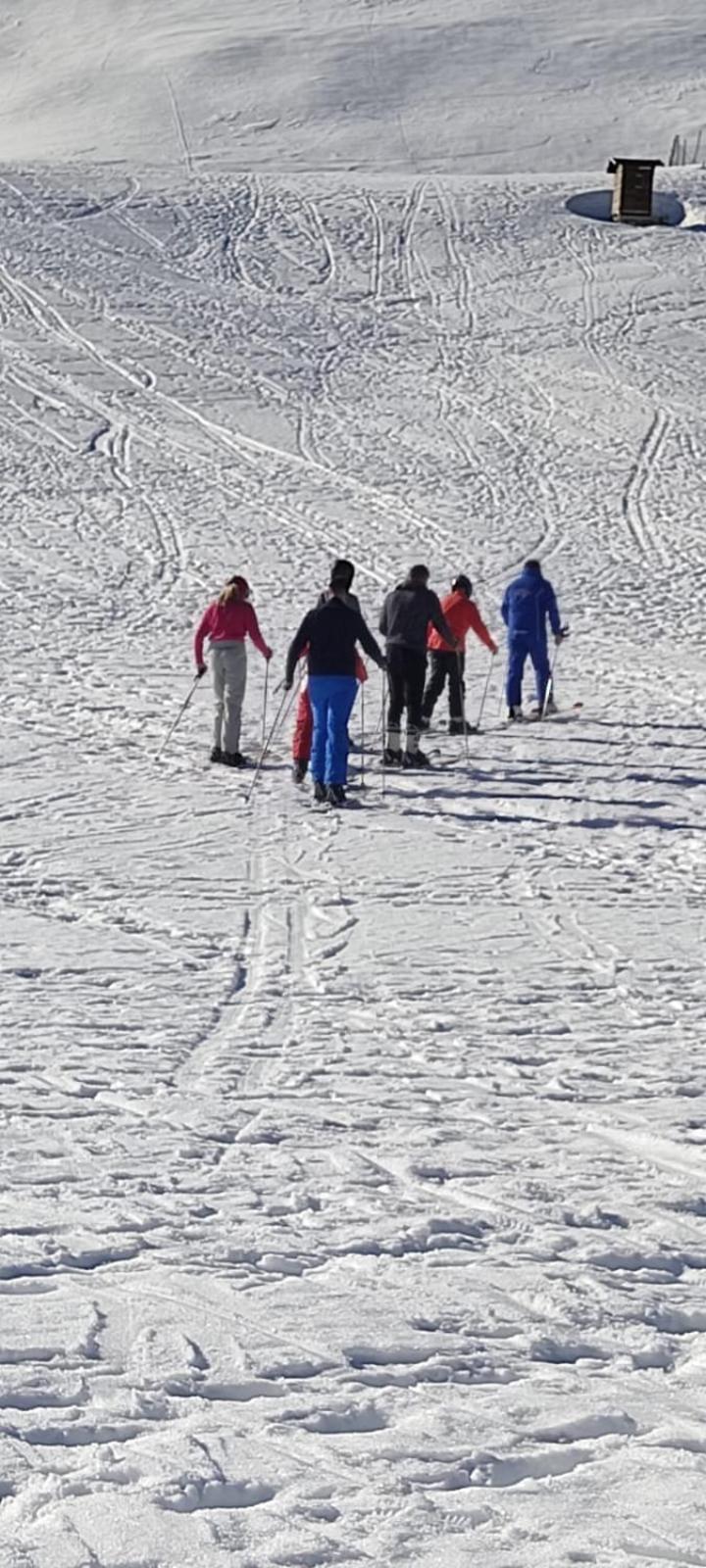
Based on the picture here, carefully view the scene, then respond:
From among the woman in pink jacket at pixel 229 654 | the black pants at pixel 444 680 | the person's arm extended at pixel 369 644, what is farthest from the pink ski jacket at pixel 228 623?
the black pants at pixel 444 680

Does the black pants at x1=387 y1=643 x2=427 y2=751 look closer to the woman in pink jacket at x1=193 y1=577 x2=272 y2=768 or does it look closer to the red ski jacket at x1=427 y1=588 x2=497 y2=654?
the woman in pink jacket at x1=193 y1=577 x2=272 y2=768

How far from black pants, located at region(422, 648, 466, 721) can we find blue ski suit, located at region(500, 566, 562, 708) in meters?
0.81

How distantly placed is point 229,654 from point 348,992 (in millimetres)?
5552

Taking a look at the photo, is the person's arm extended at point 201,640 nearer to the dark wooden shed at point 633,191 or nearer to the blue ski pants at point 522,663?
the blue ski pants at point 522,663

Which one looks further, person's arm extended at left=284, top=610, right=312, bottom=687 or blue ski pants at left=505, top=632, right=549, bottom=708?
blue ski pants at left=505, top=632, right=549, bottom=708

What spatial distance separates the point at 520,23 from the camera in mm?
53594

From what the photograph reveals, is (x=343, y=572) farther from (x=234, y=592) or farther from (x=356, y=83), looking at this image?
(x=356, y=83)

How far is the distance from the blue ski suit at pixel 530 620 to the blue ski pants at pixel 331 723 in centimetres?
312

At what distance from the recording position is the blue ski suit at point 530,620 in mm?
15055

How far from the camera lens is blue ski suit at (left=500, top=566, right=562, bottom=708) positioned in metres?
15.1

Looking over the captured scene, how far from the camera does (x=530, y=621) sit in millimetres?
15102

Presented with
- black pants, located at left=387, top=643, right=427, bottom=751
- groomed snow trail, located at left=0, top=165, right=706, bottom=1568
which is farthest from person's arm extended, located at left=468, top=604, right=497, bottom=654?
black pants, located at left=387, top=643, right=427, bottom=751

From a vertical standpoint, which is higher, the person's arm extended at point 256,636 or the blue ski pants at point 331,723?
the person's arm extended at point 256,636

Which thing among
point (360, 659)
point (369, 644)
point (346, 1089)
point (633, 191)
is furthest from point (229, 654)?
point (633, 191)
